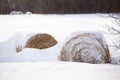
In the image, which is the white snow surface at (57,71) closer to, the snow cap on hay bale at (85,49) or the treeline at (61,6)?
the snow cap on hay bale at (85,49)

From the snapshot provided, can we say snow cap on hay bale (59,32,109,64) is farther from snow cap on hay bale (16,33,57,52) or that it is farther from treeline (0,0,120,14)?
treeline (0,0,120,14)

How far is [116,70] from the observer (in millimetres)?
3998

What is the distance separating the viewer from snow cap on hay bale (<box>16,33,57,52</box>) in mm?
5559

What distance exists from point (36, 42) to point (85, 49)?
1.16 m

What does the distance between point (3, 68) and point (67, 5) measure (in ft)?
30.2

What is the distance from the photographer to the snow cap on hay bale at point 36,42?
219 inches

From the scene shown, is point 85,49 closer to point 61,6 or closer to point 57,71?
point 57,71

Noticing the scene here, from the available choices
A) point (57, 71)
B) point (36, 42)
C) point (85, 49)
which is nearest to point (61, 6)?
point (36, 42)

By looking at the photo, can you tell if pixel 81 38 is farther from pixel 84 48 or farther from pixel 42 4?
pixel 42 4

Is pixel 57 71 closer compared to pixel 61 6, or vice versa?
pixel 57 71

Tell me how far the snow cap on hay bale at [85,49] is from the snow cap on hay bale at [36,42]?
0.87 meters

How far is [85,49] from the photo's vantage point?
188 inches

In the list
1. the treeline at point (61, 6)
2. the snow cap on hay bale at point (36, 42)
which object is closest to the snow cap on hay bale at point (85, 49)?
the snow cap on hay bale at point (36, 42)

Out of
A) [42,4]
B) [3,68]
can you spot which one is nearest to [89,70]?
[3,68]
